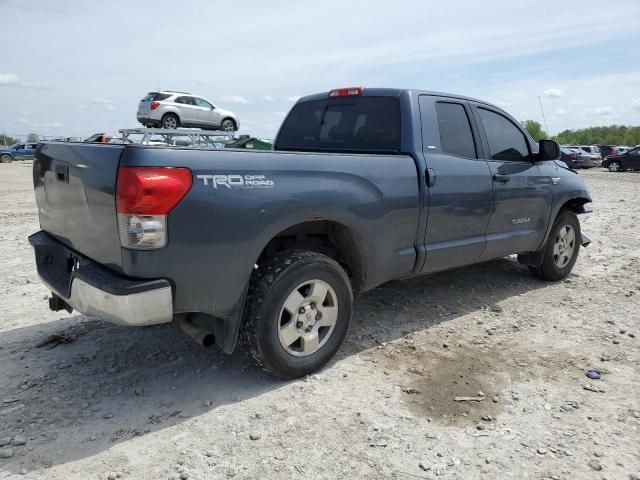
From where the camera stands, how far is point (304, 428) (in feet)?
9.58

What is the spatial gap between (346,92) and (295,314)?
220cm

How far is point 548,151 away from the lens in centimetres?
527

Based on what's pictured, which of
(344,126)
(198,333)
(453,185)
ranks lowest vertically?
(198,333)

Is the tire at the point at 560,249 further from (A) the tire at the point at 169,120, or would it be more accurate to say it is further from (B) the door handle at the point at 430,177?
(A) the tire at the point at 169,120

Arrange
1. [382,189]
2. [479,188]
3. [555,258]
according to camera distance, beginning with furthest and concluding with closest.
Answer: [555,258] → [479,188] → [382,189]

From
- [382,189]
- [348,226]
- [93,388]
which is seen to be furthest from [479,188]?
[93,388]

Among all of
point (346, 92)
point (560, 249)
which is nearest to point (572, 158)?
point (560, 249)

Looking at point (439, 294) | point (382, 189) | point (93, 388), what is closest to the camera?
point (93, 388)

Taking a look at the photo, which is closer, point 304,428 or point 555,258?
point 304,428

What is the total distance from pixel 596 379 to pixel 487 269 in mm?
2868

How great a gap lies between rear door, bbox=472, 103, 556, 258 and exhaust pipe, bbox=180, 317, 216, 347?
2708 millimetres

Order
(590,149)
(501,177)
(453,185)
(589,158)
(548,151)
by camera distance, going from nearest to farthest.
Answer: (453,185)
(501,177)
(548,151)
(589,158)
(590,149)

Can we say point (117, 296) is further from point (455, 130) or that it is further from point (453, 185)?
point (455, 130)

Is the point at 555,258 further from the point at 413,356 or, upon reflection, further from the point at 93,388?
the point at 93,388
